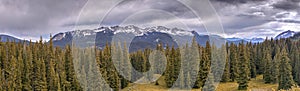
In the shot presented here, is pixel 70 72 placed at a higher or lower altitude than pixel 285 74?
higher

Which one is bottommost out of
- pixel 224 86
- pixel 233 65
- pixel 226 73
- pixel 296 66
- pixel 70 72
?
pixel 224 86

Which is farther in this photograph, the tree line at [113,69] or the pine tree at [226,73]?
the pine tree at [226,73]

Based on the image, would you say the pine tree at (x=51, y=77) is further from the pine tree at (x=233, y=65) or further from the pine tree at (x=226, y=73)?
the pine tree at (x=233, y=65)

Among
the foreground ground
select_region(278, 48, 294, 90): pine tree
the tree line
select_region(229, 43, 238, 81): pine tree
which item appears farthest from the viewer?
select_region(229, 43, 238, 81): pine tree

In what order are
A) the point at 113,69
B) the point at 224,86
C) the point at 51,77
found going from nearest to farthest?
the point at 51,77 < the point at 113,69 < the point at 224,86

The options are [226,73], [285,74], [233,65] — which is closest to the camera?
[285,74]

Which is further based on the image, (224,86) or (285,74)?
(224,86)

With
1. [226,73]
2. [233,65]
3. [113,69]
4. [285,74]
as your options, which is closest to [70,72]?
[113,69]

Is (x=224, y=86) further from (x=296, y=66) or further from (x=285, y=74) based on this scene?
(x=296, y=66)

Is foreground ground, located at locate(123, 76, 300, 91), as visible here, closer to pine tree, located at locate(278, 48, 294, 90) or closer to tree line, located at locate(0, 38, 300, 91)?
tree line, located at locate(0, 38, 300, 91)

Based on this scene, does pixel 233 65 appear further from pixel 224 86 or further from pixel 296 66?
pixel 296 66

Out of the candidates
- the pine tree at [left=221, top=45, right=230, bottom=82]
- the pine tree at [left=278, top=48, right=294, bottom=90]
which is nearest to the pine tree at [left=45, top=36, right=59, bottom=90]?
the pine tree at [left=221, top=45, right=230, bottom=82]

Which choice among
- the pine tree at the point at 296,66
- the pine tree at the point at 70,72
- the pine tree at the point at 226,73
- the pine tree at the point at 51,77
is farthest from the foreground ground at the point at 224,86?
the pine tree at the point at 51,77

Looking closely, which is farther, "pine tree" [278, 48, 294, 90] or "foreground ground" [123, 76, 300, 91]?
"foreground ground" [123, 76, 300, 91]
